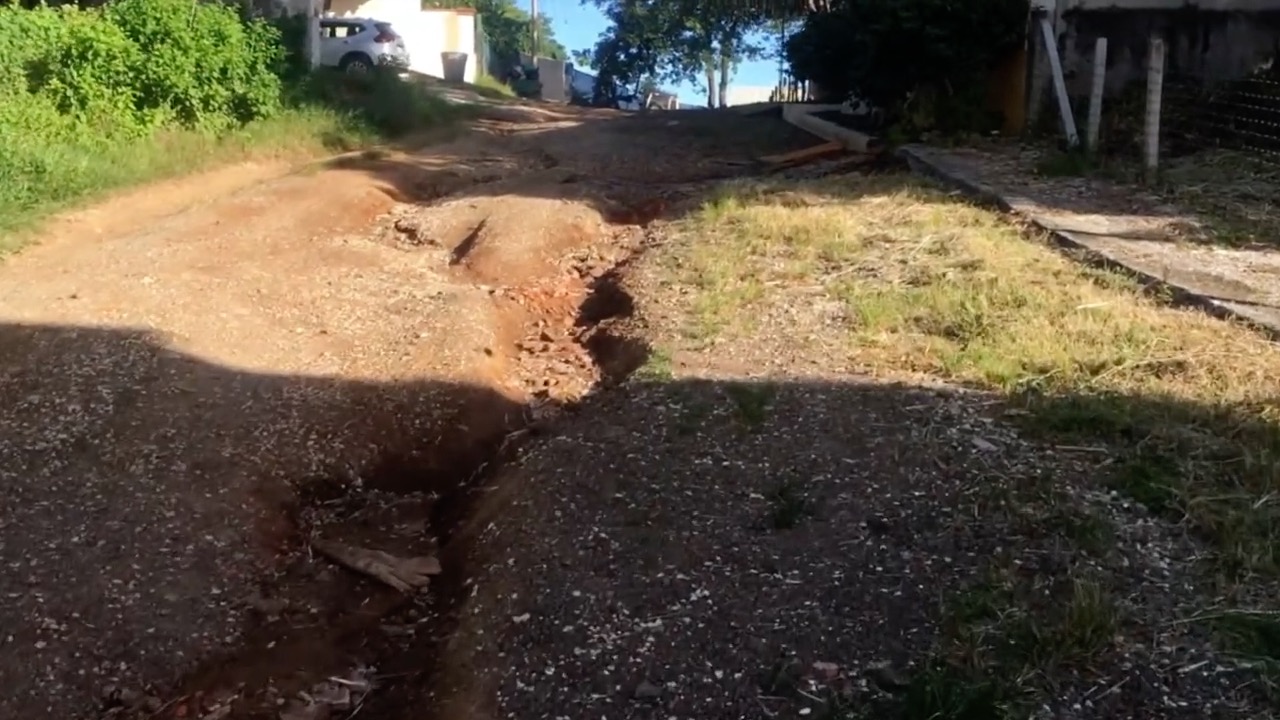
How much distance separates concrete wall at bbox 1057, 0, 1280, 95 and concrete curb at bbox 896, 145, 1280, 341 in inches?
90.5

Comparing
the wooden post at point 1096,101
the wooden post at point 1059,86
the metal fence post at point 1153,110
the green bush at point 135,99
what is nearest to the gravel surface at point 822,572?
the metal fence post at point 1153,110

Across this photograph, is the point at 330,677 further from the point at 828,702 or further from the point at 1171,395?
the point at 1171,395

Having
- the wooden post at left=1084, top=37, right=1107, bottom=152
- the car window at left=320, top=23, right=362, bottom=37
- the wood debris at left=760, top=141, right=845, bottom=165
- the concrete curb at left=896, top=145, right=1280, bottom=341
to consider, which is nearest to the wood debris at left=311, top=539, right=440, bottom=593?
the concrete curb at left=896, top=145, right=1280, bottom=341

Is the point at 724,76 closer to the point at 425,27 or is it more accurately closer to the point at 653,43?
the point at 653,43

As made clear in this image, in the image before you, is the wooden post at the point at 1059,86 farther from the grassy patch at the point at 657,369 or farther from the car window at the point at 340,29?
the car window at the point at 340,29

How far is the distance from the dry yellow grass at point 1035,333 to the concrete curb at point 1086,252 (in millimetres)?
125

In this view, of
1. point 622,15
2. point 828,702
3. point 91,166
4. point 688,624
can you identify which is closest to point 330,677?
Result: point 688,624

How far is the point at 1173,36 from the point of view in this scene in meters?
13.8

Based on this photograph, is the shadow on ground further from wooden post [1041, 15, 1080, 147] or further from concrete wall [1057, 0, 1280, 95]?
concrete wall [1057, 0, 1280, 95]

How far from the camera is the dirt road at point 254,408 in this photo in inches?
186

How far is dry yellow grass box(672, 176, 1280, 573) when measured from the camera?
16.4ft

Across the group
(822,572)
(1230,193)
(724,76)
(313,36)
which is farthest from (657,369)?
(724,76)

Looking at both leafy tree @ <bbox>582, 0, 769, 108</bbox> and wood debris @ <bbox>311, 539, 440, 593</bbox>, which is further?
leafy tree @ <bbox>582, 0, 769, 108</bbox>

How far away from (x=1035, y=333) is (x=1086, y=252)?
6.60ft
